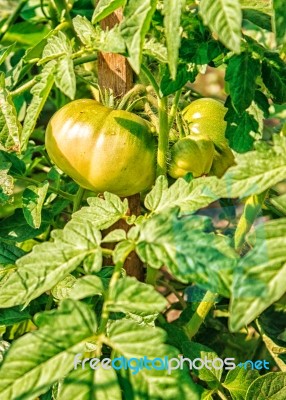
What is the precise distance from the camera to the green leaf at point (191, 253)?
66 cm

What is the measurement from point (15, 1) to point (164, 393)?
1404mm

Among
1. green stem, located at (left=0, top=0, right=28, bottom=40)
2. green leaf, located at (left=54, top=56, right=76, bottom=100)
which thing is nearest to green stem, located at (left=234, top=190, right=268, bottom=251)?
green leaf, located at (left=54, top=56, right=76, bottom=100)

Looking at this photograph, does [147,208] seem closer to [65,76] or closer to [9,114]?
[65,76]

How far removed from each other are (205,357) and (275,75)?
1.45 feet

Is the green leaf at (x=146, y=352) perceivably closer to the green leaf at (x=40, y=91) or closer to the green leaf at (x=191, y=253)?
the green leaf at (x=191, y=253)

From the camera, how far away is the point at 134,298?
2.18 feet

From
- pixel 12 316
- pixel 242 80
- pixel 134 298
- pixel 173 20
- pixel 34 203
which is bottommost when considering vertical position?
pixel 12 316

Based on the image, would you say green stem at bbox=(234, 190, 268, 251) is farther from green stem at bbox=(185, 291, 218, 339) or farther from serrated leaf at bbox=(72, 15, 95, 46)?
serrated leaf at bbox=(72, 15, 95, 46)

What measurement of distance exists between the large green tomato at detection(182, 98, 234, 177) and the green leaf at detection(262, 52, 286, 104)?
0.65 feet

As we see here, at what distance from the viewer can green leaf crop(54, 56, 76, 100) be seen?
2.63 feet

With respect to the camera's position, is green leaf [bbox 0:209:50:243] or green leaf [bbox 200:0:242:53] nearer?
green leaf [bbox 200:0:242:53]

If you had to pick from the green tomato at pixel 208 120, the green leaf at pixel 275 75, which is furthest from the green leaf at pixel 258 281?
the green tomato at pixel 208 120

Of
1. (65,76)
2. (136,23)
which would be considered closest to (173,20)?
(136,23)

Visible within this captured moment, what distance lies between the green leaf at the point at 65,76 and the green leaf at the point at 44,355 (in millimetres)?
281
